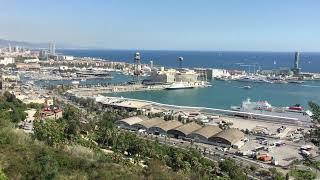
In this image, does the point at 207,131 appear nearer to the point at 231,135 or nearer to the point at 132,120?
the point at 231,135

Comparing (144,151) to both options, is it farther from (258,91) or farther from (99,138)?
(258,91)

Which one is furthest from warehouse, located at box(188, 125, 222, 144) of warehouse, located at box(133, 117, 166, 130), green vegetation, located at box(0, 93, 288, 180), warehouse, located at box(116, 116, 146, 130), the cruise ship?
the cruise ship

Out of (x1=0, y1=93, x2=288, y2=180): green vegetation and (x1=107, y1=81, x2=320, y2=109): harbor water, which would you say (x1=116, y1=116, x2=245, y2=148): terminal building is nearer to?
(x1=0, y1=93, x2=288, y2=180): green vegetation

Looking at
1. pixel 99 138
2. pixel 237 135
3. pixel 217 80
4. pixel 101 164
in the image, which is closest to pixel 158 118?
pixel 237 135

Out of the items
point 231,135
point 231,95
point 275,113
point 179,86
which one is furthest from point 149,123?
point 179,86

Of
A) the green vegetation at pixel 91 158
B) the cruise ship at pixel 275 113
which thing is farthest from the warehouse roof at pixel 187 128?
the cruise ship at pixel 275 113

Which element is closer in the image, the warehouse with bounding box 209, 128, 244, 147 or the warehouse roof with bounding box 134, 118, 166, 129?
the warehouse with bounding box 209, 128, 244, 147
